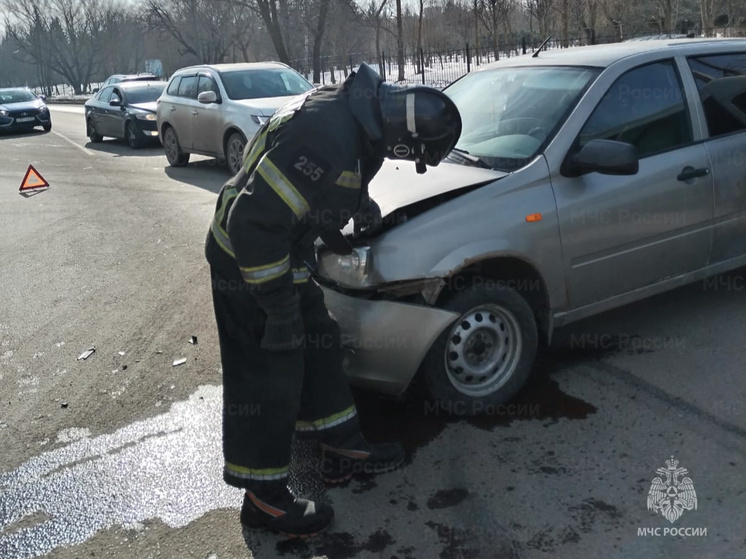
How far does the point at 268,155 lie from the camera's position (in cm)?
266

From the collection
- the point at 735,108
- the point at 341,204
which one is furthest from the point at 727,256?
the point at 341,204

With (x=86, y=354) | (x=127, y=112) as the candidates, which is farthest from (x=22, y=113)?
(x=86, y=354)

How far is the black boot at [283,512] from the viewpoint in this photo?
9.70 ft

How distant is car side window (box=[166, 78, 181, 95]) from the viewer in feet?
43.8

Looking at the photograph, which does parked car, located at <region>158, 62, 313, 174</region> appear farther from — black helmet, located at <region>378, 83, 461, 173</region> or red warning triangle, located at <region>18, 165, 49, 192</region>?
black helmet, located at <region>378, 83, 461, 173</region>

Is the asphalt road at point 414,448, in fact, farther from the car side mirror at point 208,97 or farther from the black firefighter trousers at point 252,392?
the car side mirror at point 208,97

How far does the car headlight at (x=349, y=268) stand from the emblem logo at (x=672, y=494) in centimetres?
152

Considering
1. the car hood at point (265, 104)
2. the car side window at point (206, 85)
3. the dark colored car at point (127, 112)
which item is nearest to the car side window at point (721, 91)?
the car hood at point (265, 104)

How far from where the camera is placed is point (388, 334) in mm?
3416

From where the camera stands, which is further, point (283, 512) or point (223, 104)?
point (223, 104)

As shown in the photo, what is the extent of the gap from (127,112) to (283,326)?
1592cm

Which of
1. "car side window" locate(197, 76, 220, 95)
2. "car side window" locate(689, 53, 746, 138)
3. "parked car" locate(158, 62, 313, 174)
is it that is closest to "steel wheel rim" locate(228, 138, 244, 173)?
"parked car" locate(158, 62, 313, 174)

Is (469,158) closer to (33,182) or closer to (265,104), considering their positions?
(265,104)

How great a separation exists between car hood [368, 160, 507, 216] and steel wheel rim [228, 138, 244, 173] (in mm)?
7446
